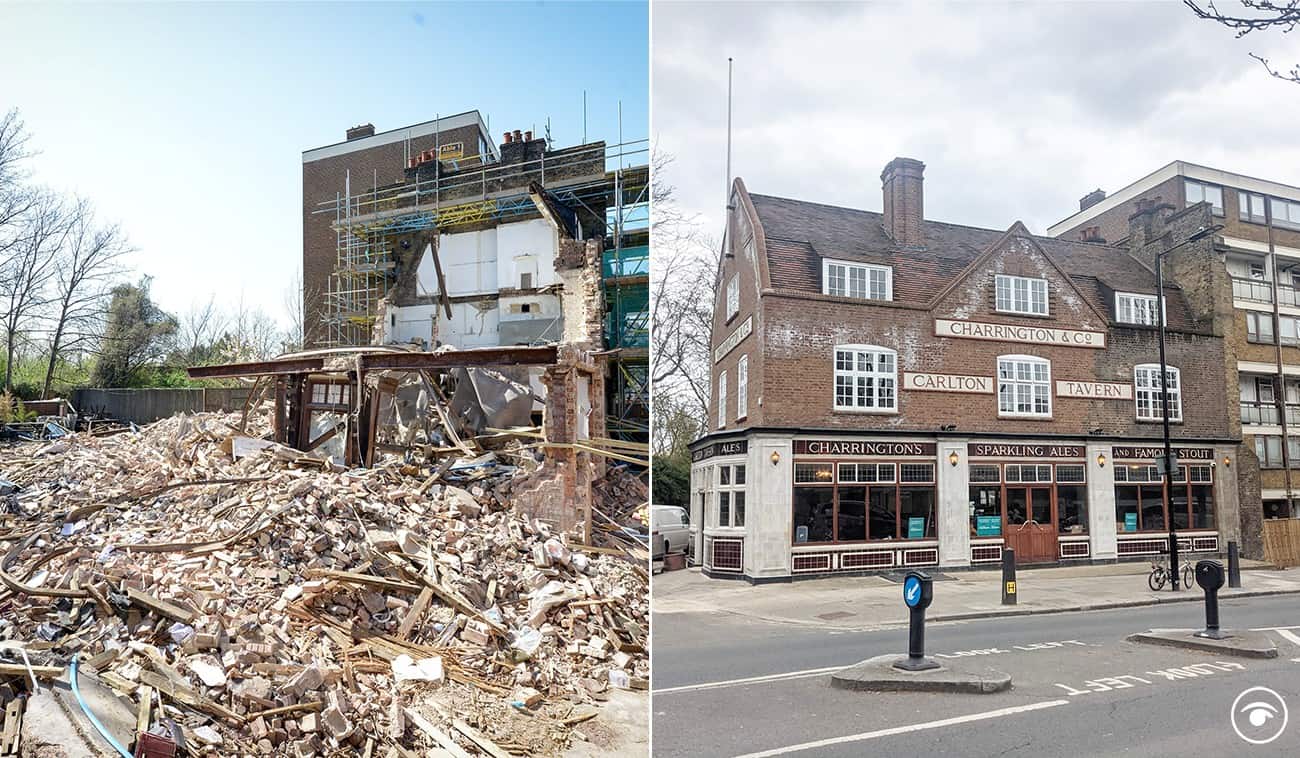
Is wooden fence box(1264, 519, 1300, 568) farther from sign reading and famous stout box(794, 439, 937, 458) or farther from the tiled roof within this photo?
sign reading and famous stout box(794, 439, 937, 458)

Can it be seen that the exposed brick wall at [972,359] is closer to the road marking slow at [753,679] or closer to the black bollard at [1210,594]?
the black bollard at [1210,594]

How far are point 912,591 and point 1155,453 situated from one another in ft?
4.60

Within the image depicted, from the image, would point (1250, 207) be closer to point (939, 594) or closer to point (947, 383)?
point (947, 383)

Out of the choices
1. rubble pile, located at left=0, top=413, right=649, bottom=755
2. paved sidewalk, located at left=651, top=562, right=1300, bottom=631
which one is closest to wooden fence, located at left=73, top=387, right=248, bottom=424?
rubble pile, located at left=0, top=413, right=649, bottom=755

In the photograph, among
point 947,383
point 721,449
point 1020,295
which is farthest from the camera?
point 947,383

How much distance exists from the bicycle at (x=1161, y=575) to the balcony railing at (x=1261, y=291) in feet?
3.48

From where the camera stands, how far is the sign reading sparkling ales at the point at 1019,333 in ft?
9.14

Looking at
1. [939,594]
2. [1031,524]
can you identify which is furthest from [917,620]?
A: [1031,524]

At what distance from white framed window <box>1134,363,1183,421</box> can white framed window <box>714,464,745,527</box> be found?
182cm

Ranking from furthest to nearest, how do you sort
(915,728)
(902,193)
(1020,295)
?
(1020,295), (902,193), (915,728)

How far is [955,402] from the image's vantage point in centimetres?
312

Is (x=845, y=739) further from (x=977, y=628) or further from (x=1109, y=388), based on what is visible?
(x=1109, y=388)

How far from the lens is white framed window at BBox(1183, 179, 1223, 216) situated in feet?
9.41

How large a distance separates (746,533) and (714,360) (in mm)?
688
